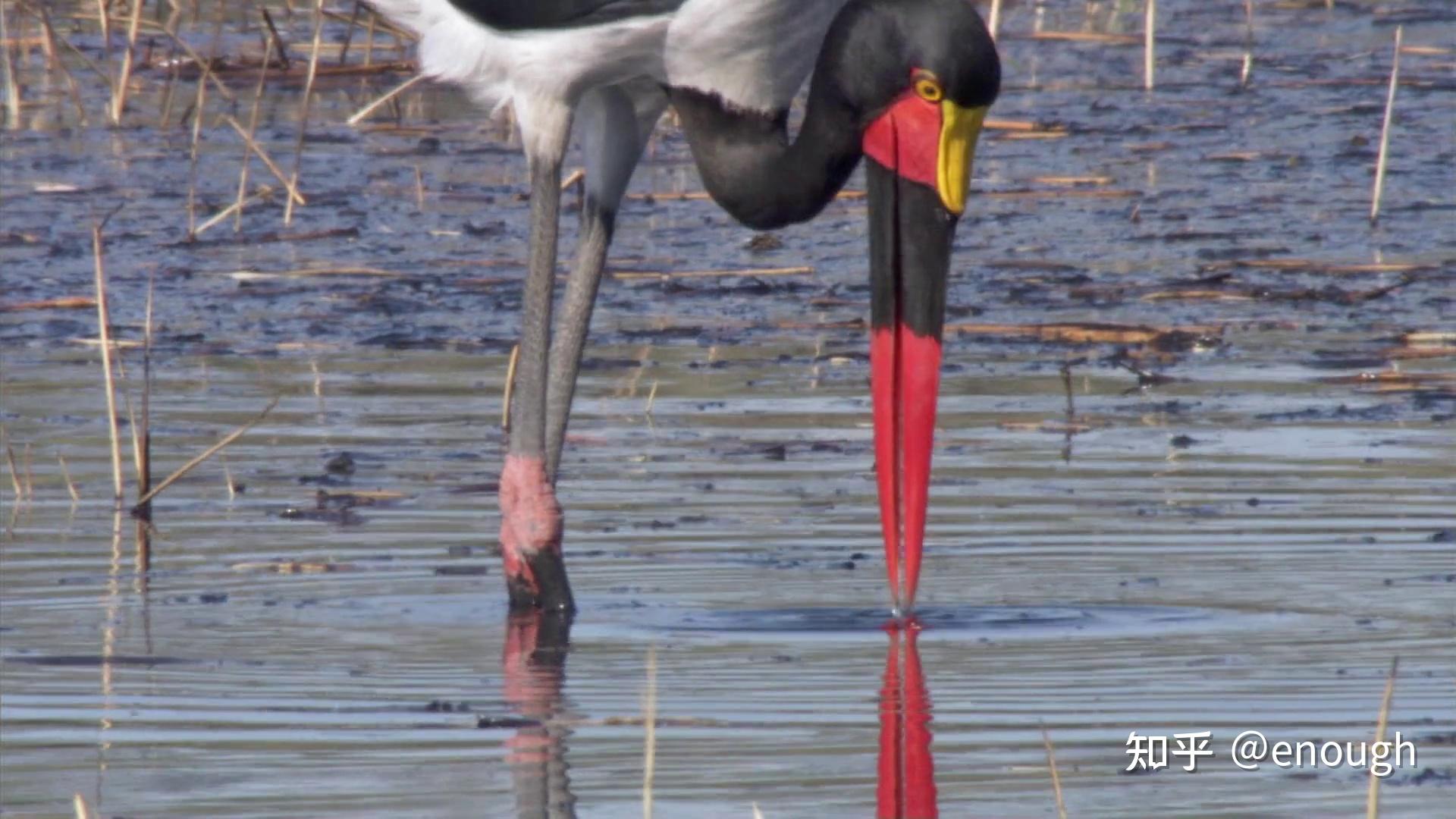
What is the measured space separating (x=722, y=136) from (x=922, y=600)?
1.02 metres

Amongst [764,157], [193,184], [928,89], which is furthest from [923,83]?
[193,184]

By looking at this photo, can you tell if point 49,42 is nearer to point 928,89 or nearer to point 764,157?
point 764,157

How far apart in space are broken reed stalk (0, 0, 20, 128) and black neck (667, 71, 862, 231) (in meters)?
5.17

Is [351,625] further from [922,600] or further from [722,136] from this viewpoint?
[722,136]

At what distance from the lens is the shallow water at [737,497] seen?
144 inches

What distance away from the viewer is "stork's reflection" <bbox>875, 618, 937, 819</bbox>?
3.35m

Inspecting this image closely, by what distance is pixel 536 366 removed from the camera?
5109mm

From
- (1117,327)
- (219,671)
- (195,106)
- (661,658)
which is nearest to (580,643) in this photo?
(661,658)

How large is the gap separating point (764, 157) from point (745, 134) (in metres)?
0.05

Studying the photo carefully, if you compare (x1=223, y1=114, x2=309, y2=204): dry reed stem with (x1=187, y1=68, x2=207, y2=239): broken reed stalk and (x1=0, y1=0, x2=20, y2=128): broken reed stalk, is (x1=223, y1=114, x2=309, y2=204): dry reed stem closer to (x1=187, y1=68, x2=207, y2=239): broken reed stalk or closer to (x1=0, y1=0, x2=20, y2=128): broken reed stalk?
(x1=187, y1=68, x2=207, y2=239): broken reed stalk

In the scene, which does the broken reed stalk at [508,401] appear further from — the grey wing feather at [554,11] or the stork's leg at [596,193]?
the grey wing feather at [554,11]

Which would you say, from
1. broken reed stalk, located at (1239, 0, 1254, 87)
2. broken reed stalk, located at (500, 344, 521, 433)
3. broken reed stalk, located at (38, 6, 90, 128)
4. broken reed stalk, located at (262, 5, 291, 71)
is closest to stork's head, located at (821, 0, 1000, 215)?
broken reed stalk, located at (500, 344, 521, 433)

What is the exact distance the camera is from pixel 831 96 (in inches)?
195

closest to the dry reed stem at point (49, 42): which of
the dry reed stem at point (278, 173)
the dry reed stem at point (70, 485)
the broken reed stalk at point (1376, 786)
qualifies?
the dry reed stem at point (278, 173)
